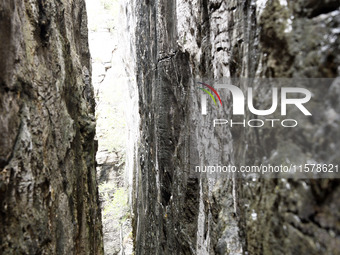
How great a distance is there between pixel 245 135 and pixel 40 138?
2.34 metres

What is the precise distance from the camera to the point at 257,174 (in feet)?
6.36

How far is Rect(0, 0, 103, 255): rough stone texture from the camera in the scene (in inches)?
100

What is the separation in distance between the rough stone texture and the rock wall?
1.58m

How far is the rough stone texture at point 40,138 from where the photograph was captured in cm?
254

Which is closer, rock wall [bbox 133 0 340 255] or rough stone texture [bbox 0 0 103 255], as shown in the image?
rock wall [bbox 133 0 340 255]

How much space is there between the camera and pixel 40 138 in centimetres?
326

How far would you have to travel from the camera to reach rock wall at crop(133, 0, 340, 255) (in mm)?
1381

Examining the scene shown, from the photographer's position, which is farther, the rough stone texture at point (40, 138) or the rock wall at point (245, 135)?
the rough stone texture at point (40, 138)

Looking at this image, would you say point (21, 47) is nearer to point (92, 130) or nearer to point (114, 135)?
point (92, 130)

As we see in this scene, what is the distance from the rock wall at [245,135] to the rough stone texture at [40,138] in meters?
1.58

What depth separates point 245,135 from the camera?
215 centimetres

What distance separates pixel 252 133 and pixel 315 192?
2.21 ft

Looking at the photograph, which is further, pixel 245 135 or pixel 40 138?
pixel 40 138

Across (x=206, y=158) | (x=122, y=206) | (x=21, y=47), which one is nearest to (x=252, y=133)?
(x=206, y=158)
